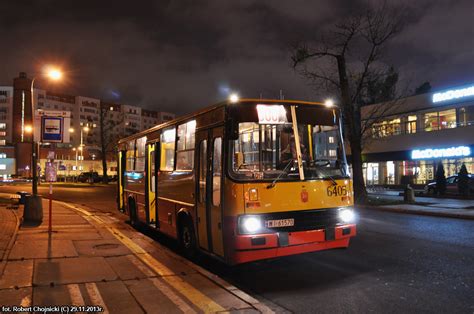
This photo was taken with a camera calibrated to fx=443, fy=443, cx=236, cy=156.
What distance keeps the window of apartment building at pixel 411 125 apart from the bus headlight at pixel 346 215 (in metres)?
36.7

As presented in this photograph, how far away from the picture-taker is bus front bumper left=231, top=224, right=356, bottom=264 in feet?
23.2

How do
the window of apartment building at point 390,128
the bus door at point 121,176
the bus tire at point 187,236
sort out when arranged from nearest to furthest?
the bus tire at point 187,236, the bus door at point 121,176, the window of apartment building at point 390,128

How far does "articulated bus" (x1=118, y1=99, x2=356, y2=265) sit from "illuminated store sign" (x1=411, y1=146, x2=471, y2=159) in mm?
32570

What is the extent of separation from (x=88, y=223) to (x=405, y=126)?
117 ft

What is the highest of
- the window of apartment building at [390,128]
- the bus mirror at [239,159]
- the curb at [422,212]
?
the window of apartment building at [390,128]

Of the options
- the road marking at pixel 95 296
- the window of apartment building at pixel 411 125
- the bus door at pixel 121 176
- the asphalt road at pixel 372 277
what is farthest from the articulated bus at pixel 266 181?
the window of apartment building at pixel 411 125

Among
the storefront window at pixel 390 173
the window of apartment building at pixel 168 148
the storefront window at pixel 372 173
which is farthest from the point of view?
the storefront window at pixel 372 173

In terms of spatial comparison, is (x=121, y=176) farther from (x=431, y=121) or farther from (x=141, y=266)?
(x=431, y=121)

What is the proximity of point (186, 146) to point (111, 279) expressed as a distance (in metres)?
3.32

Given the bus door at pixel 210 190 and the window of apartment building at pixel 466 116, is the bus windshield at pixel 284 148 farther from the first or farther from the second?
the window of apartment building at pixel 466 116

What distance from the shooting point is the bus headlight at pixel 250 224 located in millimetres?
7117

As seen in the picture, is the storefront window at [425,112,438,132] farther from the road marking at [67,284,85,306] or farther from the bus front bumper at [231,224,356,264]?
the road marking at [67,284,85,306]

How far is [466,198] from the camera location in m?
26.0

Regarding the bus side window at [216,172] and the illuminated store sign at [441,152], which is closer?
the bus side window at [216,172]
